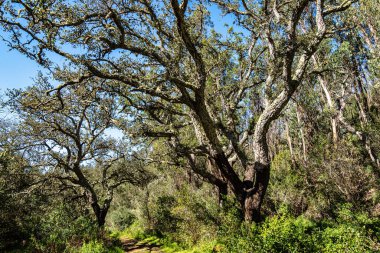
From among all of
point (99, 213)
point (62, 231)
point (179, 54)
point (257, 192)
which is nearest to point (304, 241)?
point (257, 192)

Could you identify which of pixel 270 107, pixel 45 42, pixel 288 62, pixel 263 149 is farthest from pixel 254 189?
pixel 45 42

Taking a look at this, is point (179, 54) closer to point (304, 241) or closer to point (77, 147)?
point (304, 241)

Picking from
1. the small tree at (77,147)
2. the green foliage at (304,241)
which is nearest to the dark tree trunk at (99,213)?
the small tree at (77,147)

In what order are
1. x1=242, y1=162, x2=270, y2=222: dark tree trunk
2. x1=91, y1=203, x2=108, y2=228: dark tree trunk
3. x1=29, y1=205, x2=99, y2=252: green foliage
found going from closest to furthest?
x1=242, y1=162, x2=270, y2=222: dark tree trunk → x1=29, y1=205, x2=99, y2=252: green foliage → x1=91, y1=203, x2=108, y2=228: dark tree trunk

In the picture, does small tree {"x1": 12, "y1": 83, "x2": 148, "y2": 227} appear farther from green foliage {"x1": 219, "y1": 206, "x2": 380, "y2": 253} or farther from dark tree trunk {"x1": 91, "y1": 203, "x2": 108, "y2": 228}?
green foliage {"x1": 219, "y1": 206, "x2": 380, "y2": 253}

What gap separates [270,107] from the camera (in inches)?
352

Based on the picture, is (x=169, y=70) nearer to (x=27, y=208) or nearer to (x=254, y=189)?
(x=254, y=189)

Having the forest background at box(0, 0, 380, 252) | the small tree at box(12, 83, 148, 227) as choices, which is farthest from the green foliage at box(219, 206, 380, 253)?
the small tree at box(12, 83, 148, 227)

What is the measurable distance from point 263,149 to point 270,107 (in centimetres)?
138

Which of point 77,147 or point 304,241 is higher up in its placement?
point 77,147

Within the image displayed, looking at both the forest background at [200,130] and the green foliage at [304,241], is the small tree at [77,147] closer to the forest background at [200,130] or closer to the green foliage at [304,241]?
the forest background at [200,130]

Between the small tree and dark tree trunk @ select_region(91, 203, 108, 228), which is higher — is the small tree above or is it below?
above

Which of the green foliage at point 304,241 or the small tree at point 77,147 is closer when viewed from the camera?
the green foliage at point 304,241

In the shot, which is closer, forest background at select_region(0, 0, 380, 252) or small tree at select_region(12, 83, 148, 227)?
forest background at select_region(0, 0, 380, 252)
